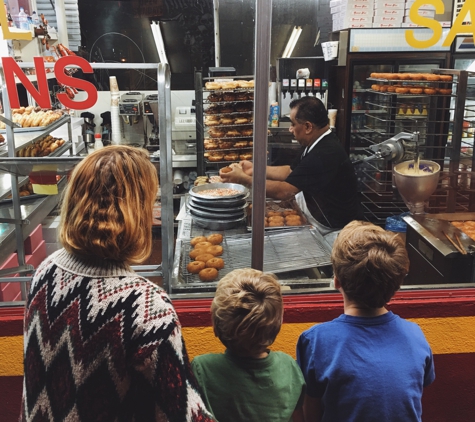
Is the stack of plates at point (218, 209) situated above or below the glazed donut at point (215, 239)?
above

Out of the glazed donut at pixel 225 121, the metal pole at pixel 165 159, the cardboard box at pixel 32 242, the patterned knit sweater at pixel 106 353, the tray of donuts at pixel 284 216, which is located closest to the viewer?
the patterned knit sweater at pixel 106 353

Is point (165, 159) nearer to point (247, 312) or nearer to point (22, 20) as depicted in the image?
point (247, 312)

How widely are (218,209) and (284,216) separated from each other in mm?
491

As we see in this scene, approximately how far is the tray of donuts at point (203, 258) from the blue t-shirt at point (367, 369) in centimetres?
80

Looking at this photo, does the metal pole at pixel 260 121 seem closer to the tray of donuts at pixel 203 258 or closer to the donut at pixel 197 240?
the tray of donuts at pixel 203 258

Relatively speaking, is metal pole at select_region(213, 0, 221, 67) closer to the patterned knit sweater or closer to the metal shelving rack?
the metal shelving rack

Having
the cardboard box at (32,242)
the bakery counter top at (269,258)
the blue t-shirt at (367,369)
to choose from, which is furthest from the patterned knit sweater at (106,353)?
the cardboard box at (32,242)

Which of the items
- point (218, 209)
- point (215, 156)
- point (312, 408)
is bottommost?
point (312, 408)

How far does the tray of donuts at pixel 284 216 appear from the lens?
269 cm

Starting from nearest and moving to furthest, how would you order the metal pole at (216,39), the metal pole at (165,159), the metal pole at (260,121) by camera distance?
the metal pole at (165,159) → the metal pole at (260,121) → the metal pole at (216,39)

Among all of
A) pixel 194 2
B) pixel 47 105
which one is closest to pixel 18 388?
pixel 47 105

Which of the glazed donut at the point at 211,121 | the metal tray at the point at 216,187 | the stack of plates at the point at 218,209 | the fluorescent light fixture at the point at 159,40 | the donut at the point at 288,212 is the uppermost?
the fluorescent light fixture at the point at 159,40

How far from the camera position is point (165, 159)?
1876mm

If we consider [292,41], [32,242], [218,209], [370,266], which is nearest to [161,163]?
[218,209]
